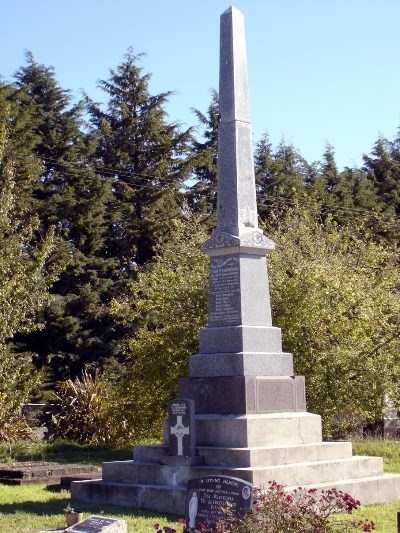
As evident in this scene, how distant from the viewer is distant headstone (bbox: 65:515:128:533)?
905 centimetres

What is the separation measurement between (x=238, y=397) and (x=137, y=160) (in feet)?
82.3

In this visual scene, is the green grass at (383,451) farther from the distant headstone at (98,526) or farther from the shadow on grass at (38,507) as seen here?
the distant headstone at (98,526)

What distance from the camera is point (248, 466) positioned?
11.7m

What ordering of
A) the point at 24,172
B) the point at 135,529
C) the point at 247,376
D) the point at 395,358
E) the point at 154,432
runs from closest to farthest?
the point at 135,529
the point at 247,376
the point at 395,358
the point at 154,432
the point at 24,172

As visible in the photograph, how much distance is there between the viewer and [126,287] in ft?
111

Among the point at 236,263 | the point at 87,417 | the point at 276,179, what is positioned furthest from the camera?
the point at 276,179

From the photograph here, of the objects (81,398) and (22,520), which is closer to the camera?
(22,520)

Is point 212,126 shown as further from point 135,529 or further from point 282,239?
point 135,529

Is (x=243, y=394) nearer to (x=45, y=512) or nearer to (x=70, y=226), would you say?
(x=45, y=512)

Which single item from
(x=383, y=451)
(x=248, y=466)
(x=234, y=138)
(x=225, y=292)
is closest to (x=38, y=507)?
(x=248, y=466)

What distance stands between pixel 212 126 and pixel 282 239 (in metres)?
17.8

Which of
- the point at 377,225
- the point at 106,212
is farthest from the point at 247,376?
the point at 377,225

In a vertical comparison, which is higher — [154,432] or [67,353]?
[67,353]

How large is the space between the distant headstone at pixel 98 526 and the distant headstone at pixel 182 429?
3.05 meters
